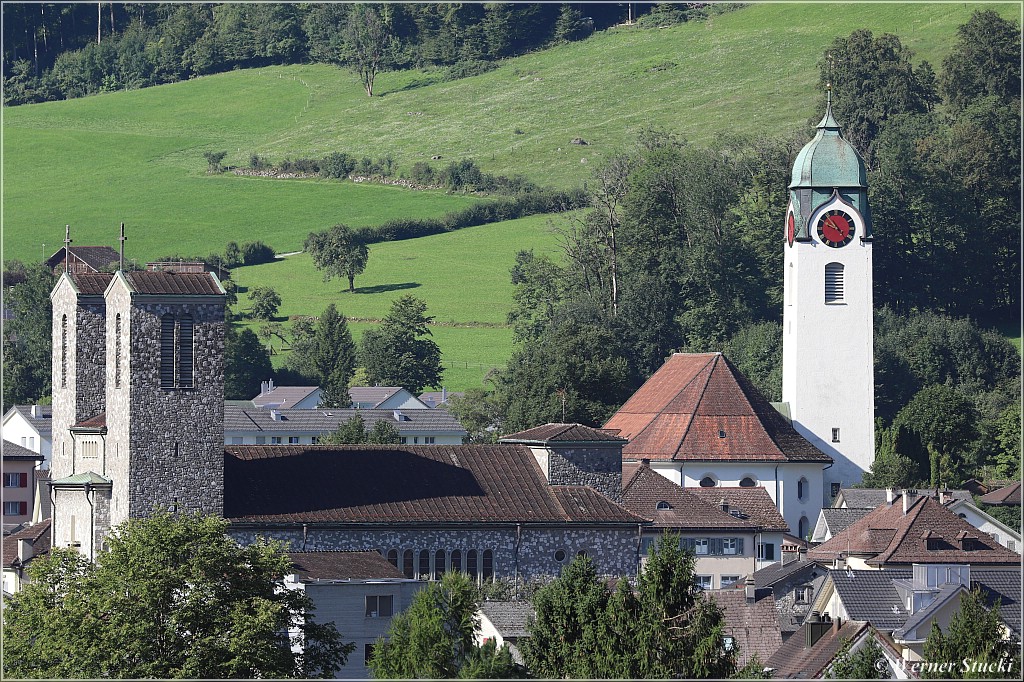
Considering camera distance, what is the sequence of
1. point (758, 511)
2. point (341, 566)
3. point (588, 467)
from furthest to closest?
point (758, 511)
point (588, 467)
point (341, 566)

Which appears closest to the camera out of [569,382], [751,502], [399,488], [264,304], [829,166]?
[399,488]

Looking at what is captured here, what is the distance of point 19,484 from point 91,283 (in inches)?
1403

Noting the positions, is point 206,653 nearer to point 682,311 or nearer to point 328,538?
point 328,538

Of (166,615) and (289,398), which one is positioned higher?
(289,398)

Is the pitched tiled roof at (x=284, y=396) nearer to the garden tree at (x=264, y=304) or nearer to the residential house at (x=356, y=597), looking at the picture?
the garden tree at (x=264, y=304)

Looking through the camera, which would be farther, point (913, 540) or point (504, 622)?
point (913, 540)

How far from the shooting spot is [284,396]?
131000 mm

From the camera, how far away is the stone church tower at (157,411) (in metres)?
68.1

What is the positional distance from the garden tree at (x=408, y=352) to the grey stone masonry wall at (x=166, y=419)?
65.5 metres

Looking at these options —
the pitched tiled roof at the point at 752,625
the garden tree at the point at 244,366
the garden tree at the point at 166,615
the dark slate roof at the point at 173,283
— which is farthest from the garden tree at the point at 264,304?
the garden tree at the point at 166,615

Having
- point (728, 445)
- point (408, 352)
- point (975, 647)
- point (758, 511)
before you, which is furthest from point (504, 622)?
point (408, 352)

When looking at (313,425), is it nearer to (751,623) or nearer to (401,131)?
(401,131)

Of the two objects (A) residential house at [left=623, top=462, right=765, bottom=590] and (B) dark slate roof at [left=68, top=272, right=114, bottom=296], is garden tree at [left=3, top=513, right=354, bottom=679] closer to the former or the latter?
(B) dark slate roof at [left=68, top=272, right=114, bottom=296]

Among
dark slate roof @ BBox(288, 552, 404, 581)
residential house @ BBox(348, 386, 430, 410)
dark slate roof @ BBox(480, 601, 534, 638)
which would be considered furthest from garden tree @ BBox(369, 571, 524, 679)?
residential house @ BBox(348, 386, 430, 410)
